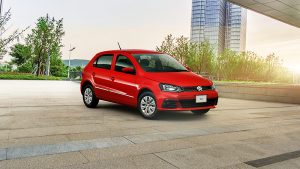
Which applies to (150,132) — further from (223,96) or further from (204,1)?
(204,1)

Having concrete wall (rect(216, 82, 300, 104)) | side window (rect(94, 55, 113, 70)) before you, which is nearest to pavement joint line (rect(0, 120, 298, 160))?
side window (rect(94, 55, 113, 70))

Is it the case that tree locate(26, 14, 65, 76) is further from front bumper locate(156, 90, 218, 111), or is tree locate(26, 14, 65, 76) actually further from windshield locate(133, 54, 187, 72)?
front bumper locate(156, 90, 218, 111)

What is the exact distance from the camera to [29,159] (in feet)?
12.5

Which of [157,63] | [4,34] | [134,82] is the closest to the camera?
[134,82]

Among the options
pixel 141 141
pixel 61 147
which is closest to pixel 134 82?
pixel 141 141

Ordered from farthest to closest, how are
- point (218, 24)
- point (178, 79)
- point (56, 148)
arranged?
point (218, 24) → point (178, 79) → point (56, 148)

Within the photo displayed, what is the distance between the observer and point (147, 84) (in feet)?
23.1

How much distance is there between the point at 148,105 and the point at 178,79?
0.91 meters

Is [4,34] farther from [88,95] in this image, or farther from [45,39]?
[45,39]

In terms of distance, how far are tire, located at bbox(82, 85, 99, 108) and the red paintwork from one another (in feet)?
0.64

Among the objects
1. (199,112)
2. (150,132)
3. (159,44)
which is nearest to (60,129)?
(150,132)

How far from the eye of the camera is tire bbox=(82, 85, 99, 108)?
28.5 feet

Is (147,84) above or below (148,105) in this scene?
above

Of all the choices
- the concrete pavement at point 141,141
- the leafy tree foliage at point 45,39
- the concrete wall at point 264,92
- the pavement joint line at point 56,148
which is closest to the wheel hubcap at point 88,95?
the concrete pavement at point 141,141
